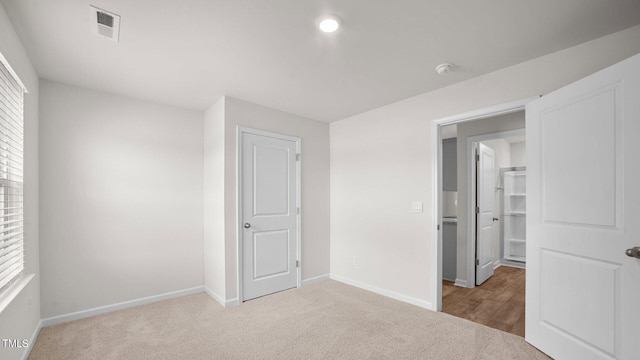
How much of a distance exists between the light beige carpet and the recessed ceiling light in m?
2.52

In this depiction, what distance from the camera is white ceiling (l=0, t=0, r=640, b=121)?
1840 millimetres

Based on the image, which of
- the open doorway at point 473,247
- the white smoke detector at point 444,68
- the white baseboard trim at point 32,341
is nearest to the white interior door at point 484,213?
the open doorway at point 473,247

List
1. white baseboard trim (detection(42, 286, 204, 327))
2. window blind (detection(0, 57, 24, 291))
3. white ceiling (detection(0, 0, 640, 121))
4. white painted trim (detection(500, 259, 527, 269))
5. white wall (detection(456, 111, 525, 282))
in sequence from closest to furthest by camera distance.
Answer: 1. white ceiling (detection(0, 0, 640, 121))
2. window blind (detection(0, 57, 24, 291))
3. white baseboard trim (detection(42, 286, 204, 327))
4. white wall (detection(456, 111, 525, 282))
5. white painted trim (detection(500, 259, 527, 269))

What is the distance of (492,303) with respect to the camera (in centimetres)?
346

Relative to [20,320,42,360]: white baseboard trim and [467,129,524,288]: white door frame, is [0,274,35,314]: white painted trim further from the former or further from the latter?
[467,129,524,288]: white door frame

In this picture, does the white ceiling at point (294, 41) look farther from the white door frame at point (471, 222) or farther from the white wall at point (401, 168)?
the white door frame at point (471, 222)

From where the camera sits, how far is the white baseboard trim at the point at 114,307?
9.55 feet

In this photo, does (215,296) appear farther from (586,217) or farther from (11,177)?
(586,217)

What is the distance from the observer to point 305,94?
339 cm

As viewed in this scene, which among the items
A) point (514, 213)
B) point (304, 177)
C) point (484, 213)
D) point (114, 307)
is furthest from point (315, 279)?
point (514, 213)

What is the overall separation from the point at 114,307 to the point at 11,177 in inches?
71.2

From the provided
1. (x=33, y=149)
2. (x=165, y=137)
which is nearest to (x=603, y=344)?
(x=165, y=137)

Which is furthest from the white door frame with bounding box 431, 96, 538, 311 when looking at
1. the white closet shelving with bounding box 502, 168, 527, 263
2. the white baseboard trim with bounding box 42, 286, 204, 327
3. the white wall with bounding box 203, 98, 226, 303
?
the white closet shelving with bounding box 502, 168, 527, 263

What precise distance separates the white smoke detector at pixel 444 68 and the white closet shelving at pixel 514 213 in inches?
162
